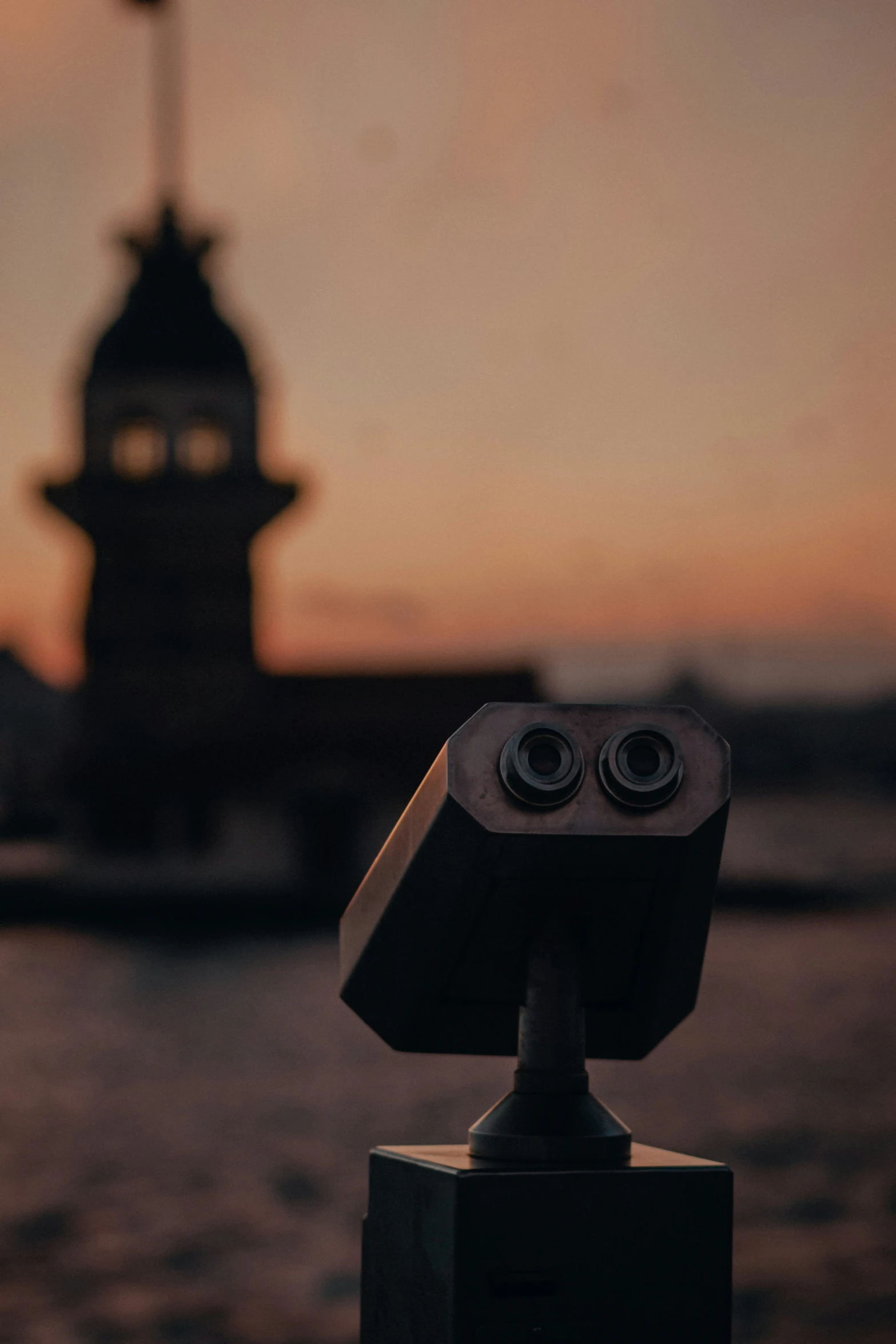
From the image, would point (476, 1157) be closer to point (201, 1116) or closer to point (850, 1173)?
point (850, 1173)

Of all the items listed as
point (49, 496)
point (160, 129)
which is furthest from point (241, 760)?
point (160, 129)

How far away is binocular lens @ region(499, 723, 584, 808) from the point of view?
163cm

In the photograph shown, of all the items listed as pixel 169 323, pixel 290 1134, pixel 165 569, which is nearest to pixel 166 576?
pixel 165 569

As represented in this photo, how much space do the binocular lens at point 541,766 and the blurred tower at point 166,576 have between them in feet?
102

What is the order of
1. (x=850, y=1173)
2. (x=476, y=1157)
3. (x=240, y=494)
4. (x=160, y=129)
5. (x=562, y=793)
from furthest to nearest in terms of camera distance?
(x=160, y=129)
(x=240, y=494)
(x=850, y=1173)
(x=476, y=1157)
(x=562, y=793)

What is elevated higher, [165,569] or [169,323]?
[169,323]

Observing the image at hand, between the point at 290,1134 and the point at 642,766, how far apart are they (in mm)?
19835

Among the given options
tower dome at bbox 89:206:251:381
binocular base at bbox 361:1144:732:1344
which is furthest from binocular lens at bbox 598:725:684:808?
tower dome at bbox 89:206:251:381

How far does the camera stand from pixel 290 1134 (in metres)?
20.5

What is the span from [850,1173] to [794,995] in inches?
634

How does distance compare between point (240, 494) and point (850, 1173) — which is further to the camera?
point (240, 494)

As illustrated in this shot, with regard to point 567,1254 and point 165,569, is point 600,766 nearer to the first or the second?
point 567,1254

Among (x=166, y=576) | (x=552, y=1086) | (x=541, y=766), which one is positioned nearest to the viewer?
(x=541, y=766)

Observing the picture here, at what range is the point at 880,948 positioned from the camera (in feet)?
162
